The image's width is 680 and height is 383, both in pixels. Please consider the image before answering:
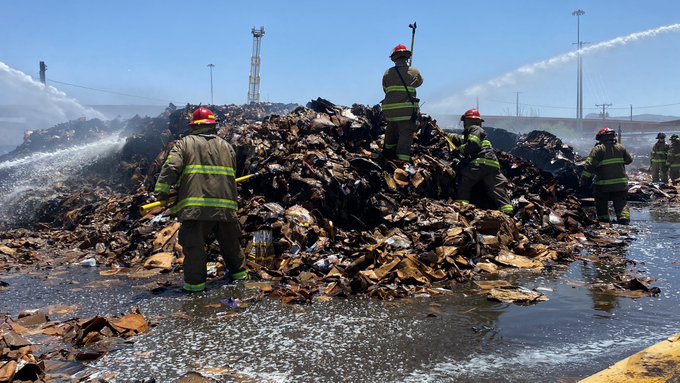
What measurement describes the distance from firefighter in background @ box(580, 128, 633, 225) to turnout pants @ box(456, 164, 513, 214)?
227 centimetres

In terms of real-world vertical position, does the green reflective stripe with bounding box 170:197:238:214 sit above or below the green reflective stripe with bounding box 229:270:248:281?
above

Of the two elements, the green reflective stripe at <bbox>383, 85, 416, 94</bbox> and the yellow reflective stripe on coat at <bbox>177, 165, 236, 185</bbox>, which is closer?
the yellow reflective stripe on coat at <bbox>177, 165, 236, 185</bbox>

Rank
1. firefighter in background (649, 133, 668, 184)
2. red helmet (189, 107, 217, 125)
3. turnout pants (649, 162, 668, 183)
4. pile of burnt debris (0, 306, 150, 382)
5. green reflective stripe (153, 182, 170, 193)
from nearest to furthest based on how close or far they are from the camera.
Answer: pile of burnt debris (0, 306, 150, 382)
green reflective stripe (153, 182, 170, 193)
red helmet (189, 107, 217, 125)
firefighter in background (649, 133, 668, 184)
turnout pants (649, 162, 668, 183)

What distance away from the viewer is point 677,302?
4164mm

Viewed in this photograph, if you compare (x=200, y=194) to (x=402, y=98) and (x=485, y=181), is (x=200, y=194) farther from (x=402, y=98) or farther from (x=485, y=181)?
(x=485, y=181)

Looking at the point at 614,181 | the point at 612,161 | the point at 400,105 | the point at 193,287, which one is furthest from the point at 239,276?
the point at 612,161

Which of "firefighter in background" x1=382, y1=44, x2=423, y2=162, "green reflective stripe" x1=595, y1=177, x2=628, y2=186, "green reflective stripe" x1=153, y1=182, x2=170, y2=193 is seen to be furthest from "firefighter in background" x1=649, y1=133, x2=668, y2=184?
"green reflective stripe" x1=153, y1=182, x2=170, y2=193

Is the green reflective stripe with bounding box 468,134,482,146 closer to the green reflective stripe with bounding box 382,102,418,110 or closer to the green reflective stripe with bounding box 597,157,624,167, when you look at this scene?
the green reflective stripe with bounding box 382,102,418,110

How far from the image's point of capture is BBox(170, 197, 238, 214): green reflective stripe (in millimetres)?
4750

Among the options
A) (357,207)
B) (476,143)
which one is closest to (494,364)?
(357,207)

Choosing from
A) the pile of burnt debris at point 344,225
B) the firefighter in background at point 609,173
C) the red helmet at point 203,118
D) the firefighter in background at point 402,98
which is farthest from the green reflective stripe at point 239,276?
the firefighter in background at point 609,173

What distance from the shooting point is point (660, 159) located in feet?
57.5

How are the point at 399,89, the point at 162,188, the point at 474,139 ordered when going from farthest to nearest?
the point at 399,89
the point at 474,139
the point at 162,188

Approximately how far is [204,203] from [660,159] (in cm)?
1882
